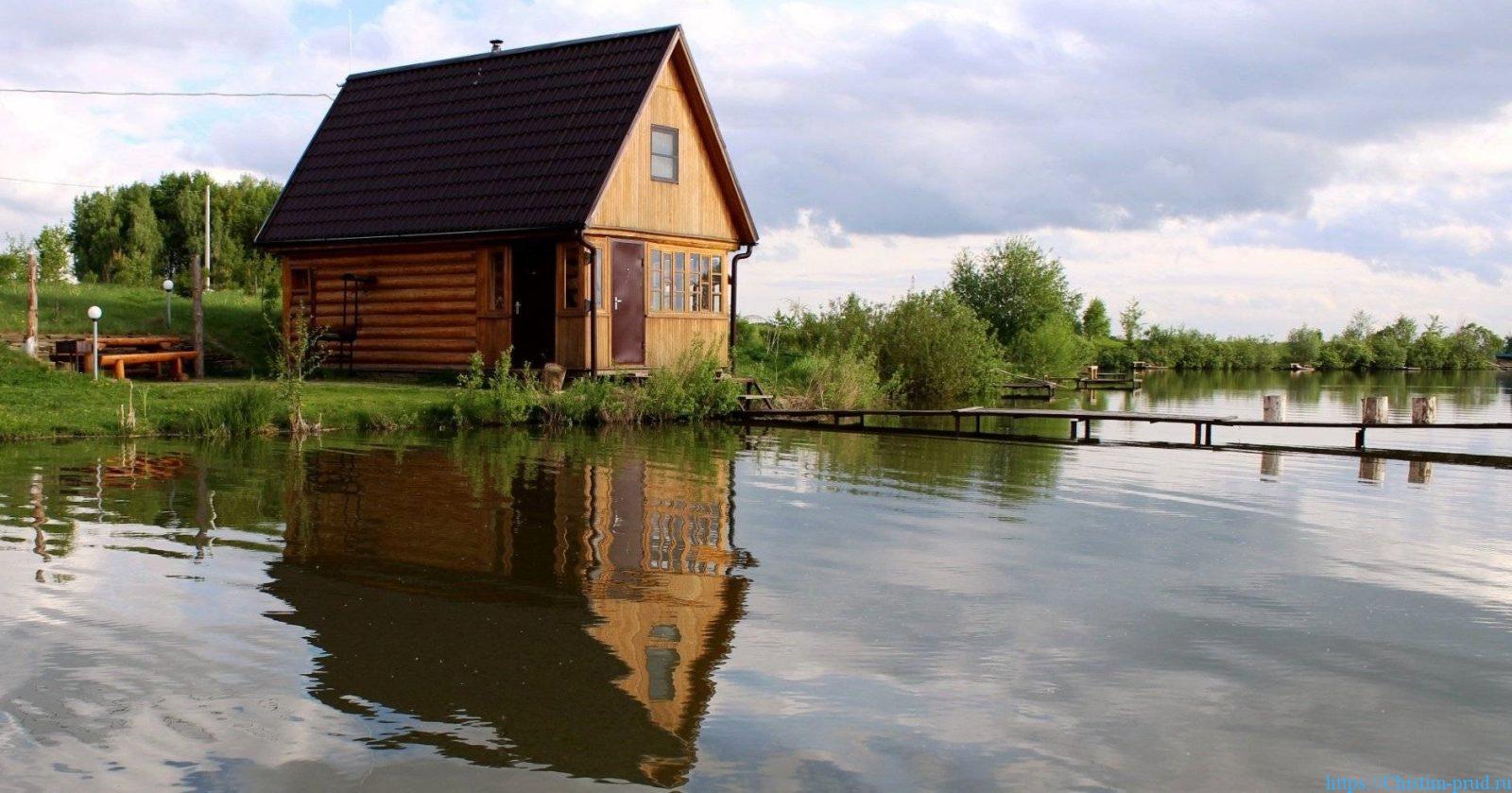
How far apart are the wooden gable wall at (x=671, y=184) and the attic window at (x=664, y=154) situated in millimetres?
102

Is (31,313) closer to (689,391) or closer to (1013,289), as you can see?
(689,391)

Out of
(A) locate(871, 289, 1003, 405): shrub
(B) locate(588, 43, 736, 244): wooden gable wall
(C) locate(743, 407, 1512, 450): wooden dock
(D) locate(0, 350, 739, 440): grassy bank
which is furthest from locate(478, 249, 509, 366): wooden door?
(A) locate(871, 289, 1003, 405): shrub

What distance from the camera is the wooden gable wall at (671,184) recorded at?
2467 cm

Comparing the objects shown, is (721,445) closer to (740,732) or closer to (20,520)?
(20,520)

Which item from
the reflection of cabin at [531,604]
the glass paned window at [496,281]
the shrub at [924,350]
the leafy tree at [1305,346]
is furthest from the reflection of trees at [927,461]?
the leafy tree at [1305,346]

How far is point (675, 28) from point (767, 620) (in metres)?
18.8

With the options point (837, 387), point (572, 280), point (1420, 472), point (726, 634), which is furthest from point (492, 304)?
point (726, 634)

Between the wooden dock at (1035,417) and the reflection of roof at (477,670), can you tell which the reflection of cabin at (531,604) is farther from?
the wooden dock at (1035,417)

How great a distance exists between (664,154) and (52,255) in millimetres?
25616

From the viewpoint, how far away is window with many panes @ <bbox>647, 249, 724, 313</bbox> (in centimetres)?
2595

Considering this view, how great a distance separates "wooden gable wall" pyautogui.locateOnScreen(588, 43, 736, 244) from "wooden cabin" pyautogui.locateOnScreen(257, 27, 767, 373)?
0.04 meters

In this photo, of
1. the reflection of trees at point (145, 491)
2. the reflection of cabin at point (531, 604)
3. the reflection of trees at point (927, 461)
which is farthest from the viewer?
the reflection of trees at point (927, 461)

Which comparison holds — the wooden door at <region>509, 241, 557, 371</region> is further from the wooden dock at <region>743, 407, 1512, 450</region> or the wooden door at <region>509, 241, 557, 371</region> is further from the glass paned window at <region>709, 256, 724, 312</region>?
the wooden dock at <region>743, 407, 1512, 450</region>

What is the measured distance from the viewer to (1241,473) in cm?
1789
